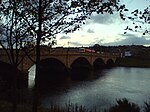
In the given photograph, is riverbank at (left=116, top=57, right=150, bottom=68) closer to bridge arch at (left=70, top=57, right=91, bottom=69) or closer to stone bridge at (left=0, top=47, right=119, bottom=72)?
stone bridge at (left=0, top=47, right=119, bottom=72)

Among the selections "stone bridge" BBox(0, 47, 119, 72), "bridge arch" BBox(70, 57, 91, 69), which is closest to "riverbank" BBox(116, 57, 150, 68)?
"stone bridge" BBox(0, 47, 119, 72)

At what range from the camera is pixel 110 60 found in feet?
423

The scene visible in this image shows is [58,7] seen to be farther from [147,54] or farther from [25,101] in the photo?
[147,54]

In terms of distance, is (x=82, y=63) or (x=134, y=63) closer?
(x=82, y=63)

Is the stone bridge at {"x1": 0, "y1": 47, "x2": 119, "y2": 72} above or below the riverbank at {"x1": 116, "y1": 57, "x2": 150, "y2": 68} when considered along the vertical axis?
above

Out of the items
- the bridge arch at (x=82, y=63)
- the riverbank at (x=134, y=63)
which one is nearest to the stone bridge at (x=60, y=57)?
the bridge arch at (x=82, y=63)

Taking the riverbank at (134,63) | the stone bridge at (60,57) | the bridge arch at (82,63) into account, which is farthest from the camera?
the riverbank at (134,63)

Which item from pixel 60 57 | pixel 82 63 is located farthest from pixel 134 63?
pixel 60 57

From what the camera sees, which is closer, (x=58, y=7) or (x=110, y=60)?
(x=58, y=7)

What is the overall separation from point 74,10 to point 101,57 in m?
97.9

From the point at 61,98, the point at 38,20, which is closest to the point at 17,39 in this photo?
the point at 38,20

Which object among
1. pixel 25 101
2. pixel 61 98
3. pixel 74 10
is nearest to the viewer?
pixel 74 10

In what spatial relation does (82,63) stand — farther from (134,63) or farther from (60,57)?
(134,63)

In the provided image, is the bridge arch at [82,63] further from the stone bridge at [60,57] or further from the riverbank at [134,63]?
the riverbank at [134,63]
